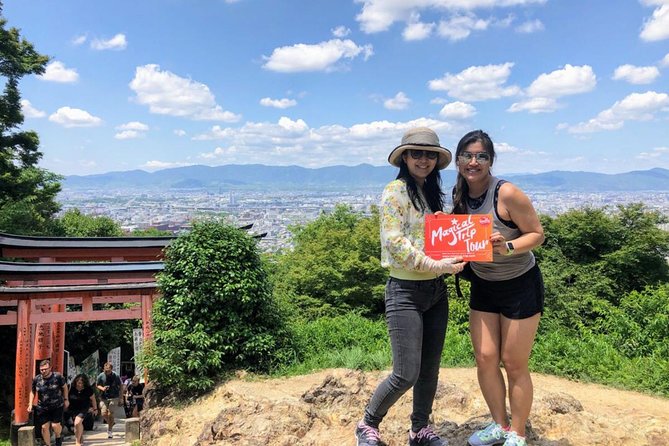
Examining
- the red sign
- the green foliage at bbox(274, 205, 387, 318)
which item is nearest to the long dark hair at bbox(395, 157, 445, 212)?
the red sign

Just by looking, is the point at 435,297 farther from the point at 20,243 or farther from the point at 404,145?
the point at 20,243

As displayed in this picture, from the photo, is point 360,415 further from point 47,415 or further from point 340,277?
point 340,277

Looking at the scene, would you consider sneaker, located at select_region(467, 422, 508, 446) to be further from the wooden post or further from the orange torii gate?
the wooden post

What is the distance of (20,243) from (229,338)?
6.47 meters

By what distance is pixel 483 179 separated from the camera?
2.53 m

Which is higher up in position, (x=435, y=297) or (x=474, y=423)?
(x=435, y=297)

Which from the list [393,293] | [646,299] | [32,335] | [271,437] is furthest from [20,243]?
[646,299]

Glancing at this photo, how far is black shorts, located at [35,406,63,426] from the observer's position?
265 inches

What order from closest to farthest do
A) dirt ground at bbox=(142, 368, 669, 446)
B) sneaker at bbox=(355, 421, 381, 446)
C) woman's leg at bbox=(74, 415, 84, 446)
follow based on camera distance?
sneaker at bbox=(355, 421, 381, 446) < dirt ground at bbox=(142, 368, 669, 446) < woman's leg at bbox=(74, 415, 84, 446)

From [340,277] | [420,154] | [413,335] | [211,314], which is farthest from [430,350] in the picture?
[340,277]

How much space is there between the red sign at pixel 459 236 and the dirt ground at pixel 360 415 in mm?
1398

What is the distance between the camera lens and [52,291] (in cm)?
787

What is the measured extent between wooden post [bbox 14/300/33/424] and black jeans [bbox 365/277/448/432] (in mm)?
7516

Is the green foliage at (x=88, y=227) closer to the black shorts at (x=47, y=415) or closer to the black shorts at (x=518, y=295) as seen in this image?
the black shorts at (x=47, y=415)
